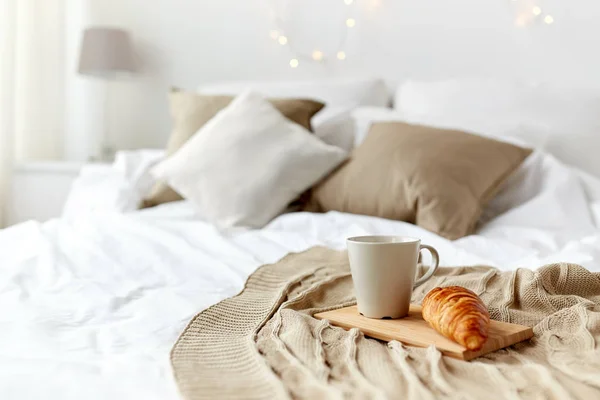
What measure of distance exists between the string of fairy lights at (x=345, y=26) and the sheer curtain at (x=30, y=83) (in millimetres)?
1015

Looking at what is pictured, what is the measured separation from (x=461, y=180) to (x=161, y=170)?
84cm

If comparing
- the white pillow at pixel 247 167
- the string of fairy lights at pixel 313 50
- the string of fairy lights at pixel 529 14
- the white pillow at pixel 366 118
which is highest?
the string of fairy lights at pixel 529 14

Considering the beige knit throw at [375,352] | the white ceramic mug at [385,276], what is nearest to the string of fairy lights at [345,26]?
the beige knit throw at [375,352]

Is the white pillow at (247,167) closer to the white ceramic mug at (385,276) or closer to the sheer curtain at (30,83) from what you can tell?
the white ceramic mug at (385,276)

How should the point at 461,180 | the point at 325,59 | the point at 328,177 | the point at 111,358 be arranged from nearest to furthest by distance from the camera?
the point at 111,358 → the point at 461,180 → the point at 328,177 → the point at 325,59

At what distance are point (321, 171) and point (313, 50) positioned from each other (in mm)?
1053

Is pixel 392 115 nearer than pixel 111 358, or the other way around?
pixel 111 358

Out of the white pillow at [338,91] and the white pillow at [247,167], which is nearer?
the white pillow at [247,167]

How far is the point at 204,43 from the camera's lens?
115 inches

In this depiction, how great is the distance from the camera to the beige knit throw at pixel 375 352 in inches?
23.2

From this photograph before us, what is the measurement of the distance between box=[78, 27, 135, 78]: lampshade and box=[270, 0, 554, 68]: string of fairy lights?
2.15 feet

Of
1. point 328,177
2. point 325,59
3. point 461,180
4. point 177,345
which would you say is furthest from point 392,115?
point 177,345

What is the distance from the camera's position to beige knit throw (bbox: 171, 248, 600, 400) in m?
0.59

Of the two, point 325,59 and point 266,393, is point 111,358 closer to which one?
point 266,393
